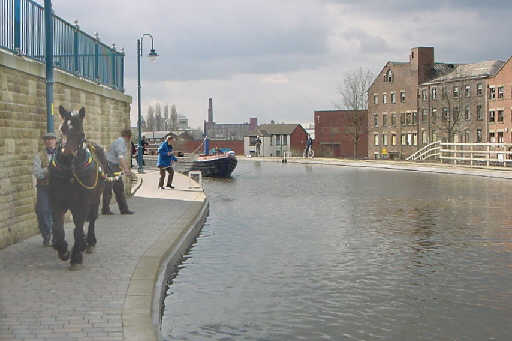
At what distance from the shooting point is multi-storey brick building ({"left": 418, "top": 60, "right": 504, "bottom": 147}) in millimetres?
70500

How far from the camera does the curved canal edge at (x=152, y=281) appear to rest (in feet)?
20.0

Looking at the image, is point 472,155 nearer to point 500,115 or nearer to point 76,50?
point 500,115

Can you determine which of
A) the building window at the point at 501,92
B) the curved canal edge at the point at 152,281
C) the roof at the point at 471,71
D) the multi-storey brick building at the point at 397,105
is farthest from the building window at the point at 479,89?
the curved canal edge at the point at 152,281

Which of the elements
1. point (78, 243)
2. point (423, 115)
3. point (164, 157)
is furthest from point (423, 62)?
point (78, 243)

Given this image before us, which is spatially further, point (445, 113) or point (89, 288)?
point (445, 113)

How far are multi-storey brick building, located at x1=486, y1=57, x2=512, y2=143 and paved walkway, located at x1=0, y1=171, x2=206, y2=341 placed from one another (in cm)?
5635

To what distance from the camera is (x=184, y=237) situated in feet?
38.9

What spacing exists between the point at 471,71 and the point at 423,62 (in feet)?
27.7

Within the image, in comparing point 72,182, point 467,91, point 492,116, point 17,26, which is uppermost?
Answer: point 467,91

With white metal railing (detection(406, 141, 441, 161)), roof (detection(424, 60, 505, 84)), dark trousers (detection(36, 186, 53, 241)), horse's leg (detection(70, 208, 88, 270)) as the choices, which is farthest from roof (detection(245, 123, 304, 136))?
horse's leg (detection(70, 208, 88, 270))

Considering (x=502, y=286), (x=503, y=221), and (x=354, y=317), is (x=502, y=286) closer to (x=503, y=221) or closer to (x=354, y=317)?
(x=354, y=317)

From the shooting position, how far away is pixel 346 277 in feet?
30.2

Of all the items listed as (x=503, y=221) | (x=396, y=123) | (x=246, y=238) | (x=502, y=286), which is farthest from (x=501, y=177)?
(x=396, y=123)

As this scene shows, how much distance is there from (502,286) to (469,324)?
6.39 ft
